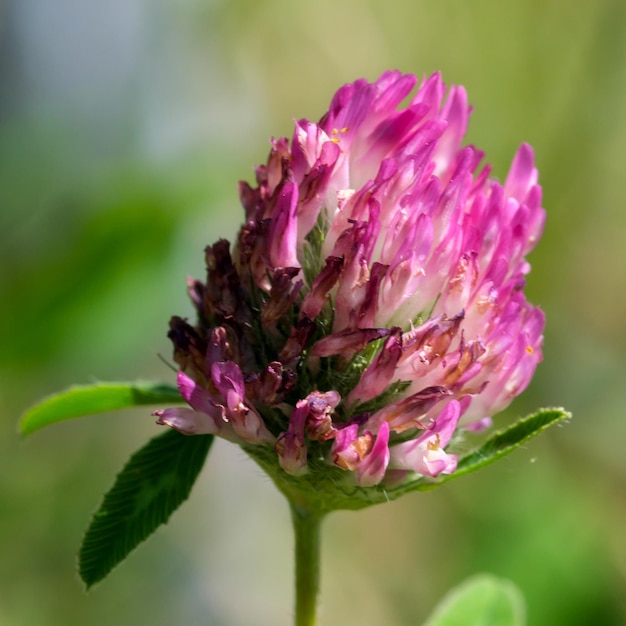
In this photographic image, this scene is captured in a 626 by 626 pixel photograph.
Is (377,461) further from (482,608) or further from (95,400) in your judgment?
(482,608)

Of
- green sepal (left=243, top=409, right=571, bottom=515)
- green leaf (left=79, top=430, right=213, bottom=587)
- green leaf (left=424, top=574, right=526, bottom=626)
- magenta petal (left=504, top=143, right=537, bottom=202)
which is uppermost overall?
magenta petal (left=504, top=143, right=537, bottom=202)

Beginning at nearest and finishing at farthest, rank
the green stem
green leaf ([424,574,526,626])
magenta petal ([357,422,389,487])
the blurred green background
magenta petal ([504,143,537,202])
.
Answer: magenta petal ([357,422,389,487]), the green stem, magenta petal ([504,143,537,202]), green leaf ([424,574,526,626]), the blurred green background

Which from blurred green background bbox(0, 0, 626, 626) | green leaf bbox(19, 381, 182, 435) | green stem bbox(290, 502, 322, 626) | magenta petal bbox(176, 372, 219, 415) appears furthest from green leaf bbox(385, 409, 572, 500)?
blurred green background bbox(0, 0, 626, 626)

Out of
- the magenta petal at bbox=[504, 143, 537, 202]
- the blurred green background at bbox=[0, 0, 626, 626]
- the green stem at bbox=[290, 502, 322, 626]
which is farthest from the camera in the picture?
the blurred green background at bbox=[0, 0, 626, 626]

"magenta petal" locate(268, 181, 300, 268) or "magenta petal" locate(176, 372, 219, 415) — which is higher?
"magenta petal" locate(268, 181, 300, 268)

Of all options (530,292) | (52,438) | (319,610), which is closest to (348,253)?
(319,610)

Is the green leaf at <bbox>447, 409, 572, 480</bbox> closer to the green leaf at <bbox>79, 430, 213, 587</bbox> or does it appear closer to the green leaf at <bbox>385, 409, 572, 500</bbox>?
the green leaf at <bbox>385, 409, 572, 500</bbox>
